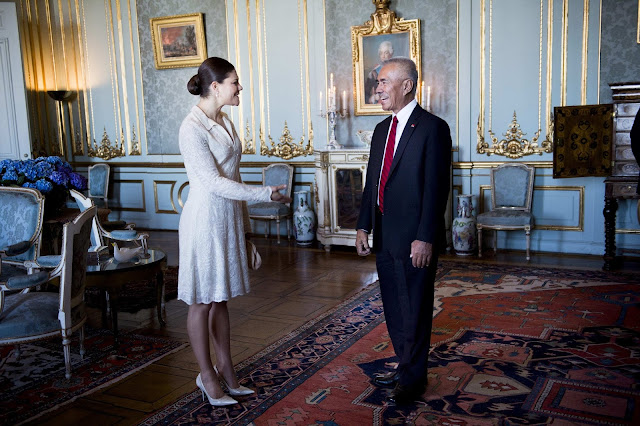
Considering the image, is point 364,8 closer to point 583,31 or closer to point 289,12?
point 289,12

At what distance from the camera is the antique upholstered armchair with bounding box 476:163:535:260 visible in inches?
205

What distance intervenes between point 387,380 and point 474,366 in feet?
1.60

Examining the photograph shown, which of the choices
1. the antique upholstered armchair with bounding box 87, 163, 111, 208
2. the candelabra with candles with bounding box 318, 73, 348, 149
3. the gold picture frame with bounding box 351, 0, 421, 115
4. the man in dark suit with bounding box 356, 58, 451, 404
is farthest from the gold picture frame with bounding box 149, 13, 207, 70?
the man in dark suit with bounding box 356, 58, 451, 404

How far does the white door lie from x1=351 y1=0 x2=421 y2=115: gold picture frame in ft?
12.9

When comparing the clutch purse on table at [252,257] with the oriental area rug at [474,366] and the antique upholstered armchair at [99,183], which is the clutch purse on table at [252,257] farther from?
the antique upholstered armchair at [99,183]

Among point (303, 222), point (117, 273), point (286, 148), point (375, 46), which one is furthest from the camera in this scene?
point (286, 148)

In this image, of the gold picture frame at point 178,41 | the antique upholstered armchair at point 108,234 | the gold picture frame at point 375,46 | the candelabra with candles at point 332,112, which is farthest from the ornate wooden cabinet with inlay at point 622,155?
the gold picture frame at point 178,41

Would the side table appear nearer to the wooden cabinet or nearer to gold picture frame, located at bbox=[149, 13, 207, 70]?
the wooden cabinet

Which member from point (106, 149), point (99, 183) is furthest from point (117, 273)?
point (106, 149)

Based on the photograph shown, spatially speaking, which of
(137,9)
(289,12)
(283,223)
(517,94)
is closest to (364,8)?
(289,12)

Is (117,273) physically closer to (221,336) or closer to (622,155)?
(221,336)

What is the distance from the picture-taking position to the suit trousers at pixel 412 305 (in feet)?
8.17

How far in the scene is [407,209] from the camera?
2451 mm

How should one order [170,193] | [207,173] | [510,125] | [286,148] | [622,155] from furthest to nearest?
[170,193]
[286,148]
[510,125]
[622,155]
[207,173]
